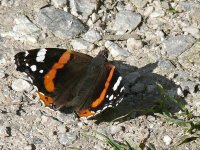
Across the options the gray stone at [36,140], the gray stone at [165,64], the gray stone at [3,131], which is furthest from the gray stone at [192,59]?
the gray stone at [3,131]

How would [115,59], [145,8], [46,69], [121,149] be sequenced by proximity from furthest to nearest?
1. [145,8]
2. [115,59]
3. [46,69]
4. [121,149]

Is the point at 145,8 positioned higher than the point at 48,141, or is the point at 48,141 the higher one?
the point at 145,8

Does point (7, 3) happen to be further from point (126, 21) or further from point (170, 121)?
point (170, 121)

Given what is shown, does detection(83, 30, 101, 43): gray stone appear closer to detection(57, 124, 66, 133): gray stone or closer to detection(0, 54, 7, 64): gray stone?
detection(0, 54, 7, 64): gray stone

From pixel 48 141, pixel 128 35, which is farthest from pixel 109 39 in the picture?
pixel 48 141

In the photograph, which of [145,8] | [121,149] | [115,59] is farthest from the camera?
[145,8]

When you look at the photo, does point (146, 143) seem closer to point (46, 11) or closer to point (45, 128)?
point (45, 128)

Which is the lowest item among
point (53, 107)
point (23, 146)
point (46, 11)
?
point (23, 146)

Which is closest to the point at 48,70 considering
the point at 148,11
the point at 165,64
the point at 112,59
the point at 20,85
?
the point at 20,85
